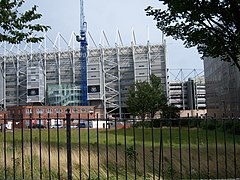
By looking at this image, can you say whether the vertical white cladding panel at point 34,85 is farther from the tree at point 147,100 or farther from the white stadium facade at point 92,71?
the tree at point 147,100

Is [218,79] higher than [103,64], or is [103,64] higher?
[103,64]

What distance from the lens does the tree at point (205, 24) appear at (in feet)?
43.6

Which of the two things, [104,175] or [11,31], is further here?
[11,31]

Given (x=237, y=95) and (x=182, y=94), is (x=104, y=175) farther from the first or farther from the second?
(x=182, y=94)

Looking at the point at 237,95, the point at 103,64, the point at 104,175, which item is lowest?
the point at 104,175

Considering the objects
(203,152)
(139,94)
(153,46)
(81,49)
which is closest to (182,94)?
(153,46)

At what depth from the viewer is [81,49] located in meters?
123

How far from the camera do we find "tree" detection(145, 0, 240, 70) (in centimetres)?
1330

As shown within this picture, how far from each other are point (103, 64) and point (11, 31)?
4443 inches

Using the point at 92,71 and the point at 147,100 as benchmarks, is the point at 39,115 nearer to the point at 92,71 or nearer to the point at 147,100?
the point at 147,100

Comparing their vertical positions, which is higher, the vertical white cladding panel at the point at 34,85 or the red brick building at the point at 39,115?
the vertical white cladding panel at the point at 34,85

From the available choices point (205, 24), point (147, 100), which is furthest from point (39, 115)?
point (147, 100)

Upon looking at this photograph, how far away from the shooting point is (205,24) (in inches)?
544

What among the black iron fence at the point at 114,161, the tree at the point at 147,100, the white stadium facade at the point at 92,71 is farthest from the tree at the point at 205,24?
the white stadium facade at the point at 92,71
